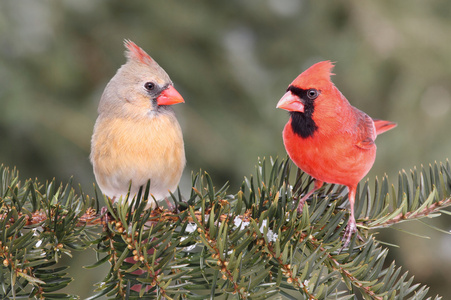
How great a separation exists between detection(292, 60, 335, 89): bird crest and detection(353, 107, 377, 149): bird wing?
0.58 ft

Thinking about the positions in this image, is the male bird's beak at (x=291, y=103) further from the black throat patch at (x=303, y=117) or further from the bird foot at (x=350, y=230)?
the bird foot at (x=350, y=230)

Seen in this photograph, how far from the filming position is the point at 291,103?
5.04ft

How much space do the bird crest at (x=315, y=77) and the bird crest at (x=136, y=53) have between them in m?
0.45

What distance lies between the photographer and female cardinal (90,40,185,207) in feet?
4.98

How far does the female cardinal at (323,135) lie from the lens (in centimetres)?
148

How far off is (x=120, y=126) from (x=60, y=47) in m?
1.18

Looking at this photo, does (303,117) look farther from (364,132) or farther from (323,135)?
(364,132)

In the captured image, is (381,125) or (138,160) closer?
(138,160)

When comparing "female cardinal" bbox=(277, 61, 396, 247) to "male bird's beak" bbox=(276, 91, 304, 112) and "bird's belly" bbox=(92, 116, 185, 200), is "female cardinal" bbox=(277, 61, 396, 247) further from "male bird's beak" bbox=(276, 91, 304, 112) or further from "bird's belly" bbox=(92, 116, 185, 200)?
"bird's belly" bbox=(92, 116, 185, 200)

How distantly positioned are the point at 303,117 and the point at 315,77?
12 centimetres

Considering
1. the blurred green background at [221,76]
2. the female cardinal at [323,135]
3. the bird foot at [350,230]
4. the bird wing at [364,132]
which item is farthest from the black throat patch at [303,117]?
the blurred green background at [221,76]

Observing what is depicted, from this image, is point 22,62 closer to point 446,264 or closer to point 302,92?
point 302,92

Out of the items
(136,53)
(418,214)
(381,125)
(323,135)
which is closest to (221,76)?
(381,125)

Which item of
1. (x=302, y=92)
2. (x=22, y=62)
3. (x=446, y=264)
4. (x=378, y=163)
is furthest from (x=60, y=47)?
(x=446, y=264)
